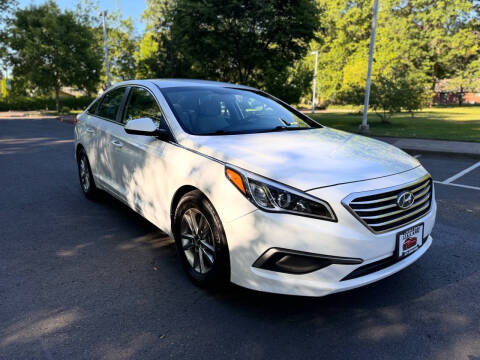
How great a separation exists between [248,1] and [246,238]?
589 inches

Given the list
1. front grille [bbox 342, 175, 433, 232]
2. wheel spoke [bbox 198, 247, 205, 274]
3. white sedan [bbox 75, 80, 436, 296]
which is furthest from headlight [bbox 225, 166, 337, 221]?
wheel spoke [bbox 198, 247, 205, 274]

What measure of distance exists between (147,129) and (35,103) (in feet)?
152

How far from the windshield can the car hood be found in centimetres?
23

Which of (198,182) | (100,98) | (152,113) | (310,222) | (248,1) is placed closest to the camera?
(310,222)

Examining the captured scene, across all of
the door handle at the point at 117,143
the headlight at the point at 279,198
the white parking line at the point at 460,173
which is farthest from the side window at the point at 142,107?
the white parking line at the point at 460,173

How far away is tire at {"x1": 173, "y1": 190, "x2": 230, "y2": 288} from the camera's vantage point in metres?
2.73

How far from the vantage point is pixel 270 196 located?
2486 mm

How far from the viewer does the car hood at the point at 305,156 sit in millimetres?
2539

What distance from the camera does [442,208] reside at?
529 centimetres

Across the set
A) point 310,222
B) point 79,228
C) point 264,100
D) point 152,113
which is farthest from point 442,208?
point 79,228

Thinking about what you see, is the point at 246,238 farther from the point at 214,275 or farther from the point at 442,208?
the point at 442,208

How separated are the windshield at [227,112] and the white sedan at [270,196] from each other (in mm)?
17

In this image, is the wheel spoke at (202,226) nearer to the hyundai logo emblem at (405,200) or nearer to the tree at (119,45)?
the hyundai logo emblem at (405,200)

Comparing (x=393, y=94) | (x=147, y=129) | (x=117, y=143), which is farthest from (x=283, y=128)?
(x=393, y=94)
